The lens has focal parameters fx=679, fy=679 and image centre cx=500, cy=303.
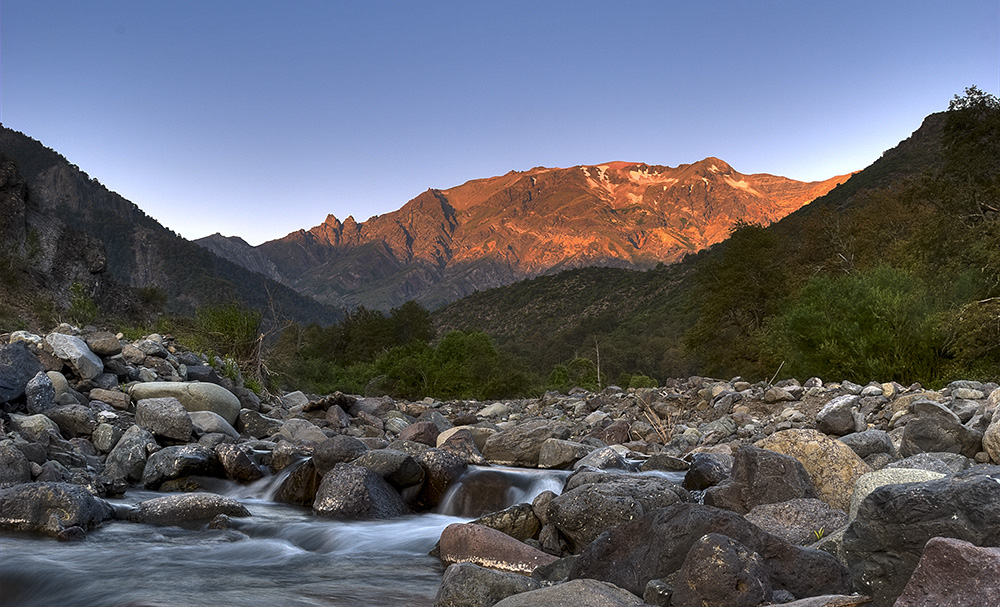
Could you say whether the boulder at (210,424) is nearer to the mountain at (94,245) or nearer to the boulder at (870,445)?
the boulder at (870,445)

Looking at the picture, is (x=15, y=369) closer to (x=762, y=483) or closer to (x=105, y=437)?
(x=105, y=437)

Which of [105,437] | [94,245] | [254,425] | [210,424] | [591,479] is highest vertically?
[94,245]

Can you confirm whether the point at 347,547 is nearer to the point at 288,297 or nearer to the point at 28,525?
the point at 28,525

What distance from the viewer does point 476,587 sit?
471cm

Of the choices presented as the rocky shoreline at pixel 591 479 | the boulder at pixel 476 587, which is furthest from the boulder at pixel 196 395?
the boulder at pixel 476 587

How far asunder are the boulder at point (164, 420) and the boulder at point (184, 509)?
2.38 meters

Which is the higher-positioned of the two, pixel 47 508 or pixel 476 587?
pixel 47 508

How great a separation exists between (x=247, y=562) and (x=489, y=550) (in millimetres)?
2604

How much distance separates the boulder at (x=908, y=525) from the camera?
4020mm

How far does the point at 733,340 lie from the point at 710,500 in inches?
1067

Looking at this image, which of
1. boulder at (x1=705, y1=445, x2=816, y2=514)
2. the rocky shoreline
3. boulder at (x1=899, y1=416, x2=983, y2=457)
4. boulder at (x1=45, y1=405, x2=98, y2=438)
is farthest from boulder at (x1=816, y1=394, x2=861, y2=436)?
boulder at (x1=45, y1=405, x2=98, y2=438)

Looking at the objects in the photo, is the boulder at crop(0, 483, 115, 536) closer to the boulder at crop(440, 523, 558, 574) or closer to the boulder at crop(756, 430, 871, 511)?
the boulder at crop(440, 523, 558, 574)

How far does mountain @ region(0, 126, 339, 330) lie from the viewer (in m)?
41.4

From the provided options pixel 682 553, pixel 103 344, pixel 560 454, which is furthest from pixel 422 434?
pixel 682 553
